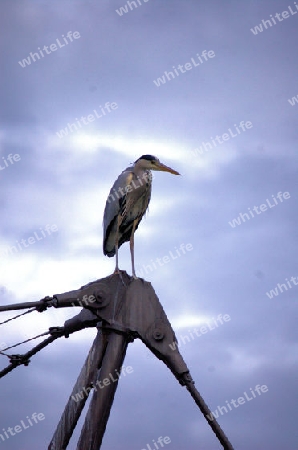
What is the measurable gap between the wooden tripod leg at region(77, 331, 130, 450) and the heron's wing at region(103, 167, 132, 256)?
172 cm

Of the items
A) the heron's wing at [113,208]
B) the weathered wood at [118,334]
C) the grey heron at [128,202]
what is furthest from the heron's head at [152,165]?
the weathered wood at [118,334]

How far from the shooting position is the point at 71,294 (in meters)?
9.84

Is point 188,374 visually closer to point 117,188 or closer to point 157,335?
point 157,335

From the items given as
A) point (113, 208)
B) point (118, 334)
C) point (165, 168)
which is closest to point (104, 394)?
point (118, 334)

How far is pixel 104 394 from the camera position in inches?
370

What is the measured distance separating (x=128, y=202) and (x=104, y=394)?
9.45 ft

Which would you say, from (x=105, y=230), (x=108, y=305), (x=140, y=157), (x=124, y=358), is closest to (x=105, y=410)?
(x=124, y=358)

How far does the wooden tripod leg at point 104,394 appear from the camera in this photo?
9.24 metres

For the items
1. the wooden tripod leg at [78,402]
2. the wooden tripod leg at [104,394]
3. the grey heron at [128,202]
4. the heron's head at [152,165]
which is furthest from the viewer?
the heron's head at [152,165]

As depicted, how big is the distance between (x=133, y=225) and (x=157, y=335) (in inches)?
76.2

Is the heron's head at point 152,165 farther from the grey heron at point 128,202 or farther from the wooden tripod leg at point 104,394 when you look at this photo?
the wooden tripod leg at point 104,394

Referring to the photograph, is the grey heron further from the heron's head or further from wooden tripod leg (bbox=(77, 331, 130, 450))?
wooden tripod leg (bbox=(77, 331, 130, 450))

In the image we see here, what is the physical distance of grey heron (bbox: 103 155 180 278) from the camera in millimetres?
10656

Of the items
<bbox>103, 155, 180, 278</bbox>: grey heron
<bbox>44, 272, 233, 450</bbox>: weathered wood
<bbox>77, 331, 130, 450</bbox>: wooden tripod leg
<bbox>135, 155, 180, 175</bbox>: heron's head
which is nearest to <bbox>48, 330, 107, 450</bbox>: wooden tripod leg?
<bbox>44, 272, 233, 450</bbox>: weathered wood
